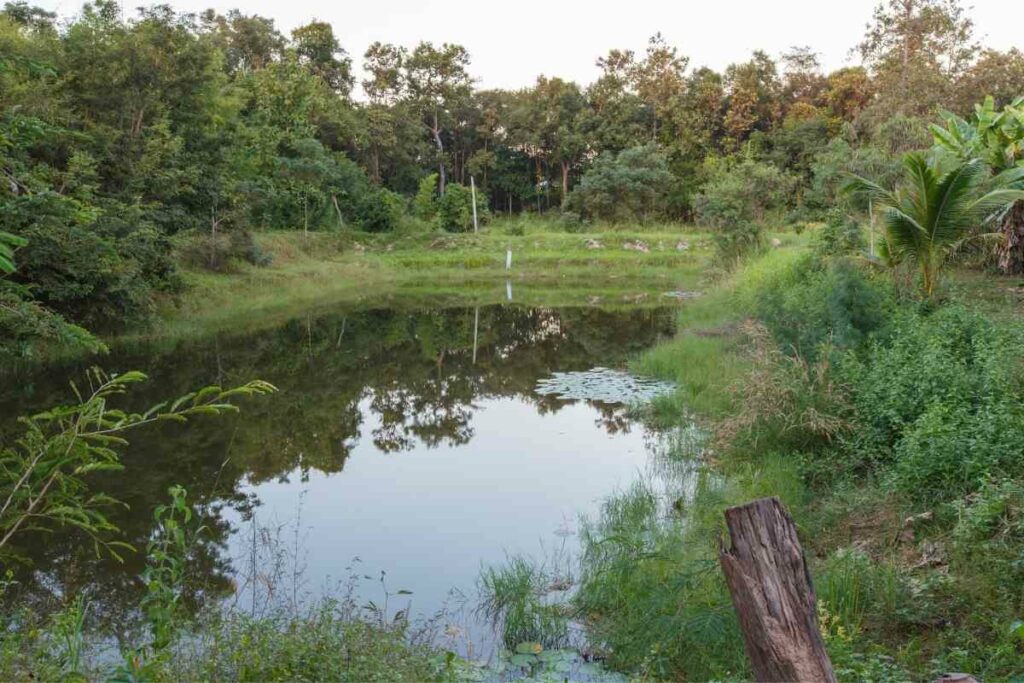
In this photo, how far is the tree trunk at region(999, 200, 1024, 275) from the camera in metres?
13.0

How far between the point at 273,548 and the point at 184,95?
62.1 feet

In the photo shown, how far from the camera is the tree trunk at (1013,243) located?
1298 cm

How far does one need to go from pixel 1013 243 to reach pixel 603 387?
707cm

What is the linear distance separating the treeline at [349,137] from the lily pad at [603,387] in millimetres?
7154

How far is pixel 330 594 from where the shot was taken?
→ 19.6 ft

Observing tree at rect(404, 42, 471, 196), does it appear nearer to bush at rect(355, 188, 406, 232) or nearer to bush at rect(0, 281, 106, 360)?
bush at rect(355, 188, 406, 232)

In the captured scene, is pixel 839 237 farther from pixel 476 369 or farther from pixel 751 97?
pixel 751 97

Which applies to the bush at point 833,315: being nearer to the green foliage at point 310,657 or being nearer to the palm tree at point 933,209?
the palm tree at point 933,209

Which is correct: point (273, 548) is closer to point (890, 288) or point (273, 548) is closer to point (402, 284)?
point (890, 288)

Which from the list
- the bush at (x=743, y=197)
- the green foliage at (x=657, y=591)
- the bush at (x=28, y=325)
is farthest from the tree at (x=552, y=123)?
the green foliage at (x=657, y=591)

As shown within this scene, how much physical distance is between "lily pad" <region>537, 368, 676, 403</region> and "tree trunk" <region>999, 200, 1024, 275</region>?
19.8ft

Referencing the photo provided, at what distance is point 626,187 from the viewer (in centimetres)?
3956

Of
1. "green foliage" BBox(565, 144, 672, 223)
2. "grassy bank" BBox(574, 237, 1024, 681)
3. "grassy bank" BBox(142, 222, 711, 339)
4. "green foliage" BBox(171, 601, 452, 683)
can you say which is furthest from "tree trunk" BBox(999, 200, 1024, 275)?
"green foliage" BBox(565, 144, 672, 223)

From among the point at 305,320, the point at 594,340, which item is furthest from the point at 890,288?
the point at 305,320
